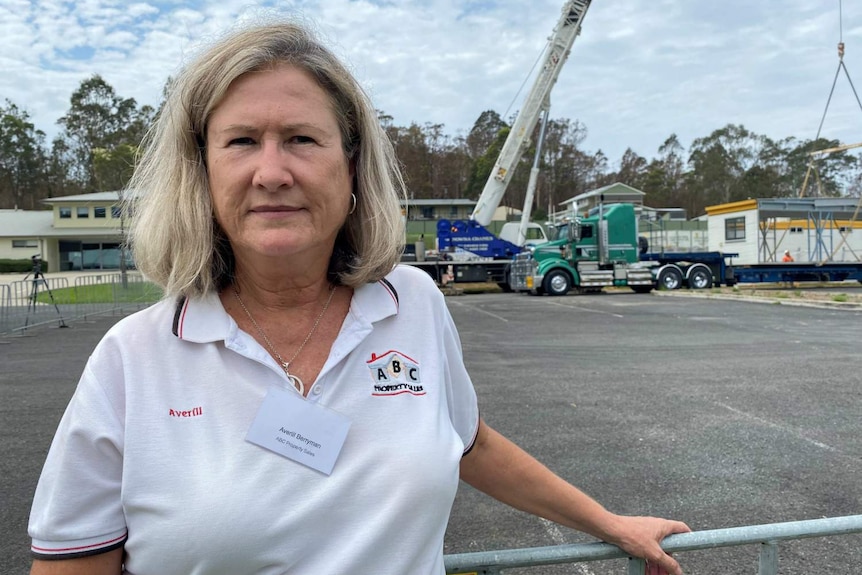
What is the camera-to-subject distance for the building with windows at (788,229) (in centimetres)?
2533

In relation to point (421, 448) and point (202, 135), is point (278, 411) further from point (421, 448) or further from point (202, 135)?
point (202, 135)

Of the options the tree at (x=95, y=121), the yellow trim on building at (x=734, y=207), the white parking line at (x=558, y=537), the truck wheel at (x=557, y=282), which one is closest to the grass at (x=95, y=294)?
the truck wheel at (x=557, y=282)

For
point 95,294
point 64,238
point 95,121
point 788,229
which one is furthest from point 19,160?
point 788,229

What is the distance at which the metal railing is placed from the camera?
4.72 ft

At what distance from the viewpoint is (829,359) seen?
28.7 feet

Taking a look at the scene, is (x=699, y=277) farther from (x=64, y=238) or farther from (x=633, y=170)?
(x=633, y=170)

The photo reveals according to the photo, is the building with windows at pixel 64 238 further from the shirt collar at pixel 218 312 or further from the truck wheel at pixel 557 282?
the shirt collar at pixel 218 312

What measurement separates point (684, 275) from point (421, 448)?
83.0ft

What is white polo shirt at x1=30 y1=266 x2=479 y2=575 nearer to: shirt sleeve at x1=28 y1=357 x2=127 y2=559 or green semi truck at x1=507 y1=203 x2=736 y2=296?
shirt sleeve at x1=28 y1=357 x2=127 y2=559

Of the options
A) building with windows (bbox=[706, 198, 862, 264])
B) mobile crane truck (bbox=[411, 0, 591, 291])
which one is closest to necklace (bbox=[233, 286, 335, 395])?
mobile crane truck (bbox=[411, 0, 591, 291])

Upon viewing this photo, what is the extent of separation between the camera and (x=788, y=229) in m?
29.4

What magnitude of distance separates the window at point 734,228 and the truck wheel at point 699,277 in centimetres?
677

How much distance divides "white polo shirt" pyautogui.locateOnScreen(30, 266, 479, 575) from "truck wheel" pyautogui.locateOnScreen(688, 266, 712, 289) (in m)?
25.2

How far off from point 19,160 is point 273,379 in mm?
84924
